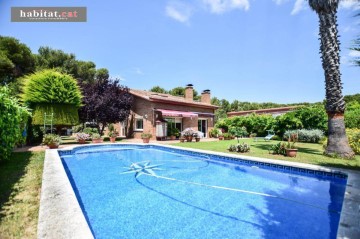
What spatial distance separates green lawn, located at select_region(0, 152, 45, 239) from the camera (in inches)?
158

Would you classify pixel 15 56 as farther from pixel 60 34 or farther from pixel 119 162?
pixel 119 162

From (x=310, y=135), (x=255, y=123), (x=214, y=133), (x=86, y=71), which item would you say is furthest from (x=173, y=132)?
(x=86, y=71)

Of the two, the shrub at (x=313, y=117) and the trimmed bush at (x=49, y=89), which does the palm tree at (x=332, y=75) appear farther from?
the trimmed bush at (x=49, y=89)

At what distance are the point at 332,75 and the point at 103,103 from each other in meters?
23.4

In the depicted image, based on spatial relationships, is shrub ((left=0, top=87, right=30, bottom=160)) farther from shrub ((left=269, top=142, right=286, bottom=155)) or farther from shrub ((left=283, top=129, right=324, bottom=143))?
shrub ((left=283, top=129, right=324, bottom=143))

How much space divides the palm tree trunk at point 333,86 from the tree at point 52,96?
2396 centimetres

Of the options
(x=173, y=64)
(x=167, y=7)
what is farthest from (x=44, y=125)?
(x=173, y=64)

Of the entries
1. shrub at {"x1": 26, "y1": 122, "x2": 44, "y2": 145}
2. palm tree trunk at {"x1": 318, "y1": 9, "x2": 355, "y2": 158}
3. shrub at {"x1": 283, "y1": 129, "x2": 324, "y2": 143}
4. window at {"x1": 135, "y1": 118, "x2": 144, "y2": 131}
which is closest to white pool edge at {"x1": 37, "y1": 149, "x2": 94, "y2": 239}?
palm tree trunk at {"x1": 318, "y1": 9, "x2": 355, "y2": 158}

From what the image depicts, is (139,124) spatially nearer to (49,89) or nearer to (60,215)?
(49,89)

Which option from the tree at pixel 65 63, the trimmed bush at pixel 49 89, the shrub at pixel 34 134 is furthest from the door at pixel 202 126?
the shrub at pixel 34 134

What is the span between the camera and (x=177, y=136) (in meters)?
30.8

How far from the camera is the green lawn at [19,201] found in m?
4.00

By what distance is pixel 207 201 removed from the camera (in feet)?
24.1

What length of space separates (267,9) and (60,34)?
20.2m
